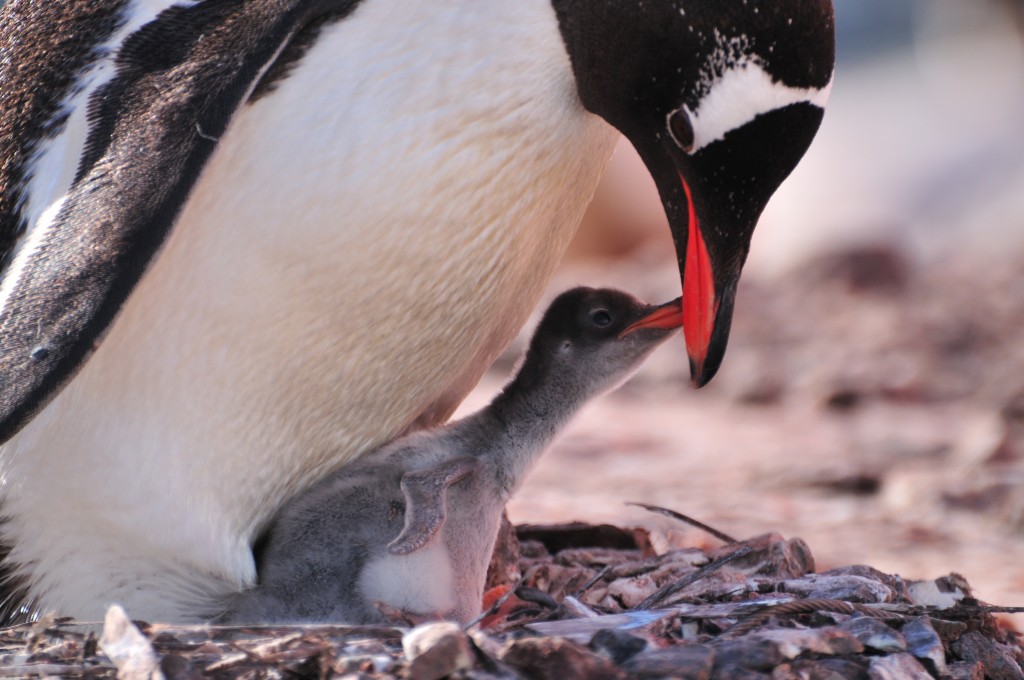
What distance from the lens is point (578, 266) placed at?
9.81 metres

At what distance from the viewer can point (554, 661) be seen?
1796mm

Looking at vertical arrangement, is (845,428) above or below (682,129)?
above

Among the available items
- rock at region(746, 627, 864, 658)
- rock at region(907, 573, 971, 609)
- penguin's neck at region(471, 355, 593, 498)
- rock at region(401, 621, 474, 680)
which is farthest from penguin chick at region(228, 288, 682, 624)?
rock at region(907, 573, 971, 609)

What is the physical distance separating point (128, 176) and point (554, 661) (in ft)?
3.15

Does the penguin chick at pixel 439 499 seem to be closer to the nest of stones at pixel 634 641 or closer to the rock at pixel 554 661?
the nest of stones at pixel 634 641

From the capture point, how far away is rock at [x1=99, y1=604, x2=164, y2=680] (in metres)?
1.84

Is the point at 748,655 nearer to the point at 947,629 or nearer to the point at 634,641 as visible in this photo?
the point at 634,641

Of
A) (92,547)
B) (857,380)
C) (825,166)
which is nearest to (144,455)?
(92,547)

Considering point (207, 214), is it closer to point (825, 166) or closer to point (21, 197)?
point (21, 197)

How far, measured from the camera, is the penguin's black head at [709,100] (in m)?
2.07

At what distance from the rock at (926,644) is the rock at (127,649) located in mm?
1061

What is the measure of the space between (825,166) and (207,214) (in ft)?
28.1

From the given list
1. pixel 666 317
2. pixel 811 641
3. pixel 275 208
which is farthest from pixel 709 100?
pixel 811 641

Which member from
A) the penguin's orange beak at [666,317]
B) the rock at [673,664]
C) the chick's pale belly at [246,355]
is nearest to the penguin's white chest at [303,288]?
the chick's pale belly at [246,355]
